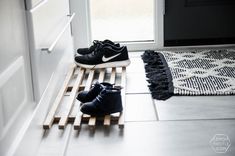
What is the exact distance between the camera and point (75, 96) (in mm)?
2455

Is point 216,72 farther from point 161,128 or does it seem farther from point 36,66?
point 36,66

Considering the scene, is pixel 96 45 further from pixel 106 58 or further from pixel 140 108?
pixel 140 108

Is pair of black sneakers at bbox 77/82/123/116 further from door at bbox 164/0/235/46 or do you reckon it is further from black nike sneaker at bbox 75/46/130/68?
door at bbox 164/0/235/46

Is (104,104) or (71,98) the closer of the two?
(104,104)

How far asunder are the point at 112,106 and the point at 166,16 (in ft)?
4.48

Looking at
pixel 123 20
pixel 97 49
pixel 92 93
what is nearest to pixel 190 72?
pixel 97 49

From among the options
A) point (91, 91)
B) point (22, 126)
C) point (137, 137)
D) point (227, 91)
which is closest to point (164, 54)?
point (227, 91)

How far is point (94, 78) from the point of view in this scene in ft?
9.11

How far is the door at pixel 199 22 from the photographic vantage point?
328 cm

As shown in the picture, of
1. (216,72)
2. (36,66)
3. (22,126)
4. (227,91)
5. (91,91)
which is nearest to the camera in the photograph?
(22,126)

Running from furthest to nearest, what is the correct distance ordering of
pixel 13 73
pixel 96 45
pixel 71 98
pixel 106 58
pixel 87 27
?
pixel 87 27
pixel 96 45
pixel 106 58
pixel 71 98
pixel 13 73

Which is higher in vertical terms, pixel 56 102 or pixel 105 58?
pixel 105 58

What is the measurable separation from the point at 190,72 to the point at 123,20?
904 millimetres

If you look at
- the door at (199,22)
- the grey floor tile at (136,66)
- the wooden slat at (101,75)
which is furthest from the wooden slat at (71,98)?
the door at (199,22)
